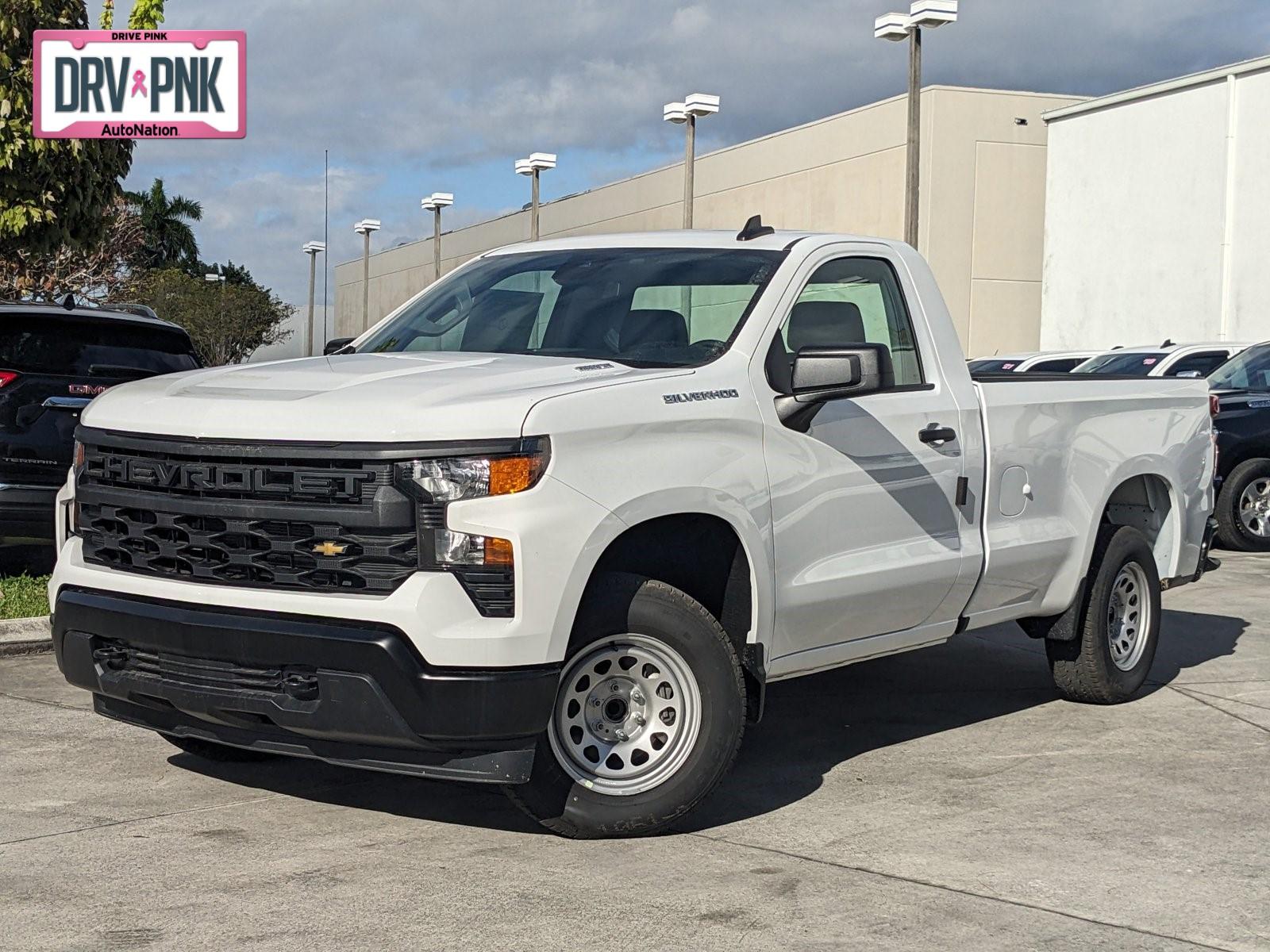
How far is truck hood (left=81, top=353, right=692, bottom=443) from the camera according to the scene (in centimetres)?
480

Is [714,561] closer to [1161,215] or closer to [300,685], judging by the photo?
[300,685]

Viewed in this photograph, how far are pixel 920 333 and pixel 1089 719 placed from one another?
2006mm

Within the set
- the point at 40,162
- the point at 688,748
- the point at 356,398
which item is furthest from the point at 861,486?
the point at 40,162

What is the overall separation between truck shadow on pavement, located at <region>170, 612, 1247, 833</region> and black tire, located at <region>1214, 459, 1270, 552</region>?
4311mm

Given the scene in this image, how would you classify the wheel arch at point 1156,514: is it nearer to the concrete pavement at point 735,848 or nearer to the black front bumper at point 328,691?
the concrete pavement at point 735,848

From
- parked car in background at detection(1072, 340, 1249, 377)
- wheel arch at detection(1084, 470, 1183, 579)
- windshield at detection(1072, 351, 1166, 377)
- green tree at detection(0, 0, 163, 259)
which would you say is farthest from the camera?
windshield at detection(1072, 351, 1166, 377)

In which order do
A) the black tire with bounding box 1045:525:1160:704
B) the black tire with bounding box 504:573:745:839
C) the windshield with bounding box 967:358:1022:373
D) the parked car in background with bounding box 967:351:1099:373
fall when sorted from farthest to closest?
the windshield with bounding box 967:358:1022:373 → the parked car in background with bounding box 967:351:1099:373 → the black tire with bounding box 1045:525:1160:704 → the black tire with bounding box 504:573:745:839

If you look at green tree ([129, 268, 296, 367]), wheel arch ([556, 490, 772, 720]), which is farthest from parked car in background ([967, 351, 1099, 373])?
green tree ([129, 268, 296, 367])

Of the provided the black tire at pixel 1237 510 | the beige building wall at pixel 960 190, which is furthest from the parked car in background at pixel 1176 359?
the beige building wall at pixel 960 190

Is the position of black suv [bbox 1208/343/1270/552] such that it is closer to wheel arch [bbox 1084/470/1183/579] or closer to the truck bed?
the truck bed

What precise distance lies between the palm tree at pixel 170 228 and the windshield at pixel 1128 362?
64.7 metres

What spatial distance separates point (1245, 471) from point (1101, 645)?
7.75 m

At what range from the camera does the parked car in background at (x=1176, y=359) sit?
16094mm

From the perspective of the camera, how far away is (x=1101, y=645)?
24.4ft
